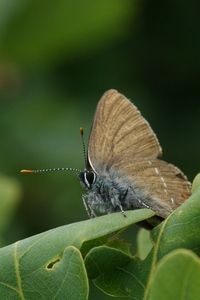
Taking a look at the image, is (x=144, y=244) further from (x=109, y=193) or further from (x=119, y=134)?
(x=119, y=134)

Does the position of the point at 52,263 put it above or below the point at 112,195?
above

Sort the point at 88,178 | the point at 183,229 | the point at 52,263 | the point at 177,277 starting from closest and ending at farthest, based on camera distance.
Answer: the point at 177,277, the point at 183,229, the point at 52,263, the point at 88,178

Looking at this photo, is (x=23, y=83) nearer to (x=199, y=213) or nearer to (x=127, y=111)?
(x=127, y=111)

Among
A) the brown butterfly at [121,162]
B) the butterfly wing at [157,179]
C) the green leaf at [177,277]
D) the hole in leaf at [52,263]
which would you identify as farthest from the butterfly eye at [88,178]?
the green leaf at [177,277]

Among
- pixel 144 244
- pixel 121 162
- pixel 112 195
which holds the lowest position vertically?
pixel 144 244

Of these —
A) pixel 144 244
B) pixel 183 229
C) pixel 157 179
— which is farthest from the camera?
pixel 157 179

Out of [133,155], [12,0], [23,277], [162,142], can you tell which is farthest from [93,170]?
[162,142]

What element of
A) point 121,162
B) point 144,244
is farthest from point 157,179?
point 144,244

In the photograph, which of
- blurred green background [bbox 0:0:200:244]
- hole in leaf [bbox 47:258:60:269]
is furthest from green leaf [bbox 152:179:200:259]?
blurred green background [bbox 0:0:200:244]
